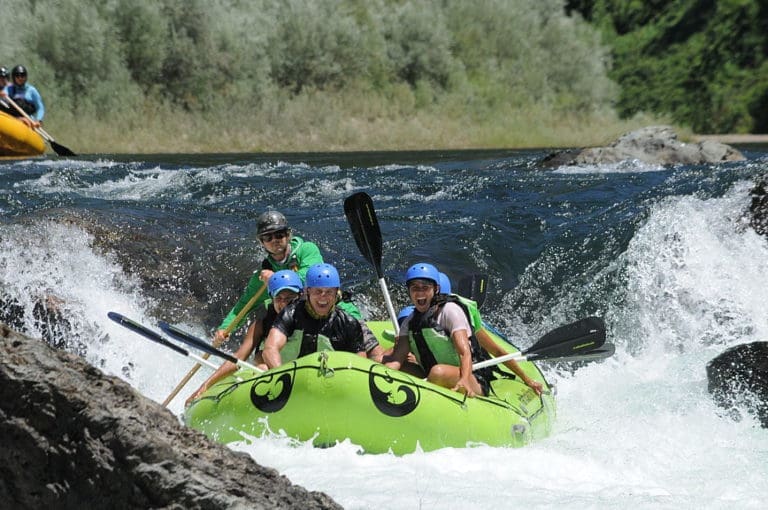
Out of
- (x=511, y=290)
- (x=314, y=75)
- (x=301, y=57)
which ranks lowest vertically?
(x=511, y=290)

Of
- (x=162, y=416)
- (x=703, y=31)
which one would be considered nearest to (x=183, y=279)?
(x=162, y=416)

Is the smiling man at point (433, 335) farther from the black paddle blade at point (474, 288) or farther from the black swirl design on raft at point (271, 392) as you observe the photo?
the black paddle blade at point (474, 288)

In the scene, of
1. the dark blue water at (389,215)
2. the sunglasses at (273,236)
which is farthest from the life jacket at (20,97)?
the sunglasses at (273,236)

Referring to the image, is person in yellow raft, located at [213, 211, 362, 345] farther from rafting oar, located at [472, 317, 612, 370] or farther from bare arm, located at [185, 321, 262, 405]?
rafting oar, located at [472, 317, 612, 370]

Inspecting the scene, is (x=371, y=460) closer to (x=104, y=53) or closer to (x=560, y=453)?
(x=560, y=453)

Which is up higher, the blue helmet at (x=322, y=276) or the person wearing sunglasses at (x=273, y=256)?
the person wearing sunglasses at (x=273, y=256)

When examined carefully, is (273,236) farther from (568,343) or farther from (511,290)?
(511,290)

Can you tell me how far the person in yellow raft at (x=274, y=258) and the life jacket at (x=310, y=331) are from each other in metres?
0.60

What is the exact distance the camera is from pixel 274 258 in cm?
673

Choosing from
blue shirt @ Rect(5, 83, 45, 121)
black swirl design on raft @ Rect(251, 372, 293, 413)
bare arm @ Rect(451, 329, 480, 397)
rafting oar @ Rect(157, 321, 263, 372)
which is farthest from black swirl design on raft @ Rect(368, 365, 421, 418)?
blue shirt @ Rect(5, 83, 45, 121)

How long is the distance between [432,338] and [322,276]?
847 millimetres

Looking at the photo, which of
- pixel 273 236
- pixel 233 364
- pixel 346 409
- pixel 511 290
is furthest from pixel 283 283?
pixel 511 290

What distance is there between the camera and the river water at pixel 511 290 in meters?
4.77

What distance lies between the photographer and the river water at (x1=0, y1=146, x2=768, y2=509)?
4.77 m
